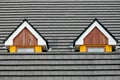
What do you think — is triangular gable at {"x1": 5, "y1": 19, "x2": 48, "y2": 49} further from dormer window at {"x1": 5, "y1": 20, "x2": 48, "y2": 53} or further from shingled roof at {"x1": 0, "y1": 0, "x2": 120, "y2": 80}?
shingled roof at {"x1": 0, "y1": 0, "x2": 120, "y2": 80}

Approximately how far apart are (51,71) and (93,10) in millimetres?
6841

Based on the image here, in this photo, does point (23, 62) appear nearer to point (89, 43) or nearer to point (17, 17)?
point (89, 43)

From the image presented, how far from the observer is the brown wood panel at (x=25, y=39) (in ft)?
50.0

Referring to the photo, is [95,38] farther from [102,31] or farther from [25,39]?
[25,39]

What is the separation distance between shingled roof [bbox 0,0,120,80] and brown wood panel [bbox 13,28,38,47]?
51 centimetres

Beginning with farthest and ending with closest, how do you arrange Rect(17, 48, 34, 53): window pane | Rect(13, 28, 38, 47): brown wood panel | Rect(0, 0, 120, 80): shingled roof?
Rect(17, 48, 34, 53): window pane, Rect(13, 28, 38, 47): brown wood panel, Rect(0, 0, 120, 80): shingled roof

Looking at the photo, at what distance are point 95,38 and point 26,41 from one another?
2.39 metres

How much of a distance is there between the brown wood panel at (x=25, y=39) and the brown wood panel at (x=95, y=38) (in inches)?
71.1

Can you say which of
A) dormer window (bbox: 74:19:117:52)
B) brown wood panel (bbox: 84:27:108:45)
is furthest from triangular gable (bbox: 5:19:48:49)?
Result: brown wood panel (bbox: 84:27:108:45)

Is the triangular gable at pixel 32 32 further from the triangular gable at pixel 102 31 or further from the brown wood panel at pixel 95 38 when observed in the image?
the brown wood panel at pixel 95 38

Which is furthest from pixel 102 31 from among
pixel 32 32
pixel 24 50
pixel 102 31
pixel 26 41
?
pixel 24 50

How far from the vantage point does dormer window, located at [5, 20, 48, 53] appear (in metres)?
15.2

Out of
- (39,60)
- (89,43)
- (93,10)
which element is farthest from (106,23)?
(39,60)

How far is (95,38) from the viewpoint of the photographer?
15.3 metres
